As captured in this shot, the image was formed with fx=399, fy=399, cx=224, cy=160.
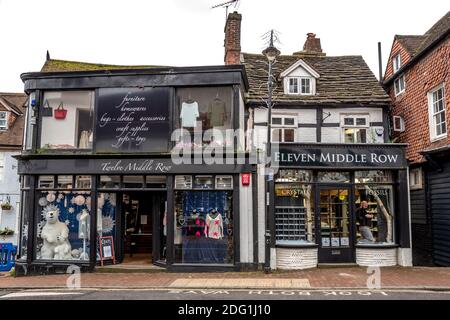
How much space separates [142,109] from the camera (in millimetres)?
14219

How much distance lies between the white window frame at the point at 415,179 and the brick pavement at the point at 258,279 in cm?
411

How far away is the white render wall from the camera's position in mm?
22188

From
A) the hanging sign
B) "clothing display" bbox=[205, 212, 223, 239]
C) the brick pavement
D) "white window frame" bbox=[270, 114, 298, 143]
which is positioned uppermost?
"white window frame" bbox=[270, 114, 298, 143]

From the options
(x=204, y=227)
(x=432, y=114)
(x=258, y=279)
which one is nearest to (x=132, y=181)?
(x=204, y=227)

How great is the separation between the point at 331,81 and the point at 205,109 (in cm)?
674

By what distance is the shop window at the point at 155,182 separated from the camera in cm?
1395

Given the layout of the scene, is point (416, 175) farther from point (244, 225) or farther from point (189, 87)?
point (189, 87)

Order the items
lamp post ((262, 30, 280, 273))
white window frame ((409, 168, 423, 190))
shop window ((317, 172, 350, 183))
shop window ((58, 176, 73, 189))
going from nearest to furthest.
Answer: lamp post ((262, 30, 280, 273)) → shop window ((58, 176, 73, 189)) → shop window ((317, 172, 350, 183)) → white window frame ((409, 168, 423, 190))

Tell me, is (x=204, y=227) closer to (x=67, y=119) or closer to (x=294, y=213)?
(x=294, y=213)

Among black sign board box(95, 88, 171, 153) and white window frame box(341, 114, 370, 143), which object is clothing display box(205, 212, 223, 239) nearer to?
black sign board box(95, 88, 171, 153)

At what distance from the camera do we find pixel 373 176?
14375mm

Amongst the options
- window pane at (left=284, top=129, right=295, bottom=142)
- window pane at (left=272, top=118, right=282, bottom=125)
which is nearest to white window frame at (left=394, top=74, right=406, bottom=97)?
window pane at (left=284, top=129, right=295, bottom=142)

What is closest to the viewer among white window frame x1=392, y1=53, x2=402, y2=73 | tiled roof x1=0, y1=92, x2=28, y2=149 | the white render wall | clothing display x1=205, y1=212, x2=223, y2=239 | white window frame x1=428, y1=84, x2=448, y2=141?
clothing display x1=205, y1=212, x2=223, y2=239
